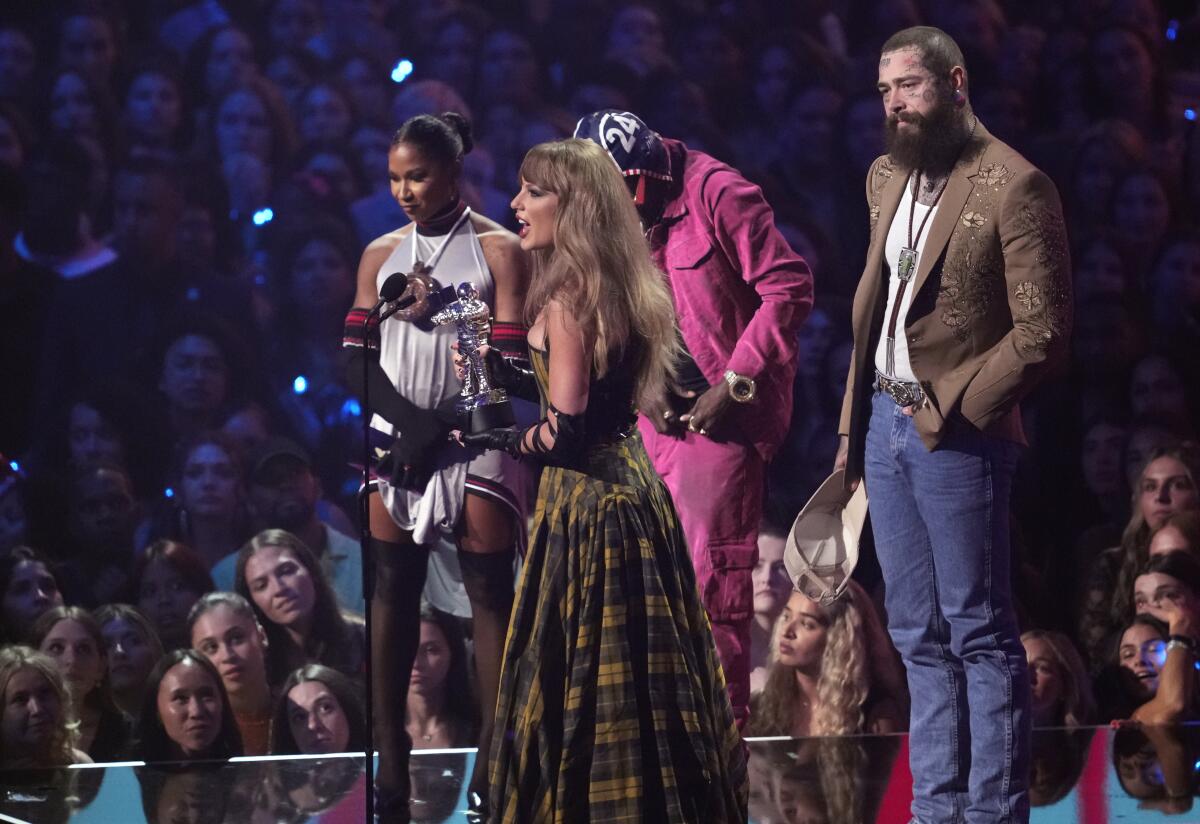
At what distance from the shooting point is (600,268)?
11.7 feet

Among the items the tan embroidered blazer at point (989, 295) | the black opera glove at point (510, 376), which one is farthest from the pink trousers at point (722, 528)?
the tan embroidered blazer at point (989, 295)

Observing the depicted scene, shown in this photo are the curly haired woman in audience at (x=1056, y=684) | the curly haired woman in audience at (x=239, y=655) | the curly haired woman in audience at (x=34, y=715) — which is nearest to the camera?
the curly haired woman in audience at (x=34, y=715)

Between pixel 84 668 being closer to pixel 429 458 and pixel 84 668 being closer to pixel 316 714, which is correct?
pixel 316 714

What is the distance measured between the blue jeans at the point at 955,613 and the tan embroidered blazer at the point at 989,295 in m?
0.09

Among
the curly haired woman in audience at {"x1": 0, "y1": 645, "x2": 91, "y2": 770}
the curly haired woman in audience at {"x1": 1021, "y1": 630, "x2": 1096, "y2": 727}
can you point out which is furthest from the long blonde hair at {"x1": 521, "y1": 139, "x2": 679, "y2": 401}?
the curly haired woman in audience at {"x1": 1021, "y1": 630, "x2": 1096, "y2": 727}

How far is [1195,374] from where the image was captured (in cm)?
575

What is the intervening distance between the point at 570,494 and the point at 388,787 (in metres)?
1.41

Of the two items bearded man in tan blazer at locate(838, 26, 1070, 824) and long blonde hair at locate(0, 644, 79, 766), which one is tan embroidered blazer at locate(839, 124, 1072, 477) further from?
long blonde hair at locate(0, 644, 79, 766)

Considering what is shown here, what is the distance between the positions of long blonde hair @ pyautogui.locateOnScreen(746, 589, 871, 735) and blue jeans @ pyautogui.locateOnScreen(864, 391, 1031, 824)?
1.78 meters

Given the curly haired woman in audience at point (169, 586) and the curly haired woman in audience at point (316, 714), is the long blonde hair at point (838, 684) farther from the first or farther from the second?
the curly haired woman in audience at point (169, 586)

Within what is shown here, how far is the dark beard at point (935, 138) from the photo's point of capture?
351 cm

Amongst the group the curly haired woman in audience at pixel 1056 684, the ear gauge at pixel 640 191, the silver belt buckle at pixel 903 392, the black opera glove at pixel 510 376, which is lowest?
the curly haired woman in audience at pixel 1056 684

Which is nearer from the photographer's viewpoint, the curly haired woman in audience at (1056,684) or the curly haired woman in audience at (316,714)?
the curly haired woman in audience at (316,714)

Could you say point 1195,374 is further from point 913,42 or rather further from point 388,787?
point 388,787
